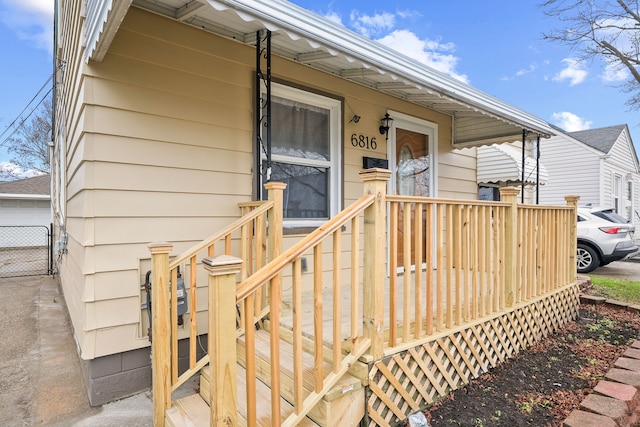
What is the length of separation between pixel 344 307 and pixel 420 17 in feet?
36.5

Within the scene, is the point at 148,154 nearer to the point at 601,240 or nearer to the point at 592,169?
the point at 601,240

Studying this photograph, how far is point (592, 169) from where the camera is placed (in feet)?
44.5

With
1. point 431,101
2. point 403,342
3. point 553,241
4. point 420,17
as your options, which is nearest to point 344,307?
point 403,342

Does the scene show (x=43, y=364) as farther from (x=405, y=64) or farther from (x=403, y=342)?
(x=405, y=64)

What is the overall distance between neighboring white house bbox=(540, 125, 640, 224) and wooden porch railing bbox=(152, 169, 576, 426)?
40.1 ft

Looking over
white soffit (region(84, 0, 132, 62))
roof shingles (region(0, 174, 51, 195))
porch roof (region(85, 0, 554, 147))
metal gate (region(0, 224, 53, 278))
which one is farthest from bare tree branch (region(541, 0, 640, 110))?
roof shingles (region(0, 174, 51, 195))

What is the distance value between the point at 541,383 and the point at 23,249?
17634mm

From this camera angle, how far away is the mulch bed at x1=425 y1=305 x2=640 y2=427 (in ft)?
7.63

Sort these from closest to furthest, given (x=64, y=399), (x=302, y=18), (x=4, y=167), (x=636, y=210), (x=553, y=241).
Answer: (x=302, y=18)
(x=64, y=399)
(x=553, y=241)
(x=636, y=210)
(x=4, y=167)

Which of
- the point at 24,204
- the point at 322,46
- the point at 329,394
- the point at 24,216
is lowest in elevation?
the point at 329,394

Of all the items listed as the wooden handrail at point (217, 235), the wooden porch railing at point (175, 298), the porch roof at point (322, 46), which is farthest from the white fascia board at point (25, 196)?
the wooden porch railing at point (175, 298)

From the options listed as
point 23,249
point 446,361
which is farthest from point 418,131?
point 23,249

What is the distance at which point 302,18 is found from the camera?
247 centimetres

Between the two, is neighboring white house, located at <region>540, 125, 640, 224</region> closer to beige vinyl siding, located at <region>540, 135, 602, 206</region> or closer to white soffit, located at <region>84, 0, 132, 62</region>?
beige vinyl siding, located at <region>540, 135, 602, 206</region>
